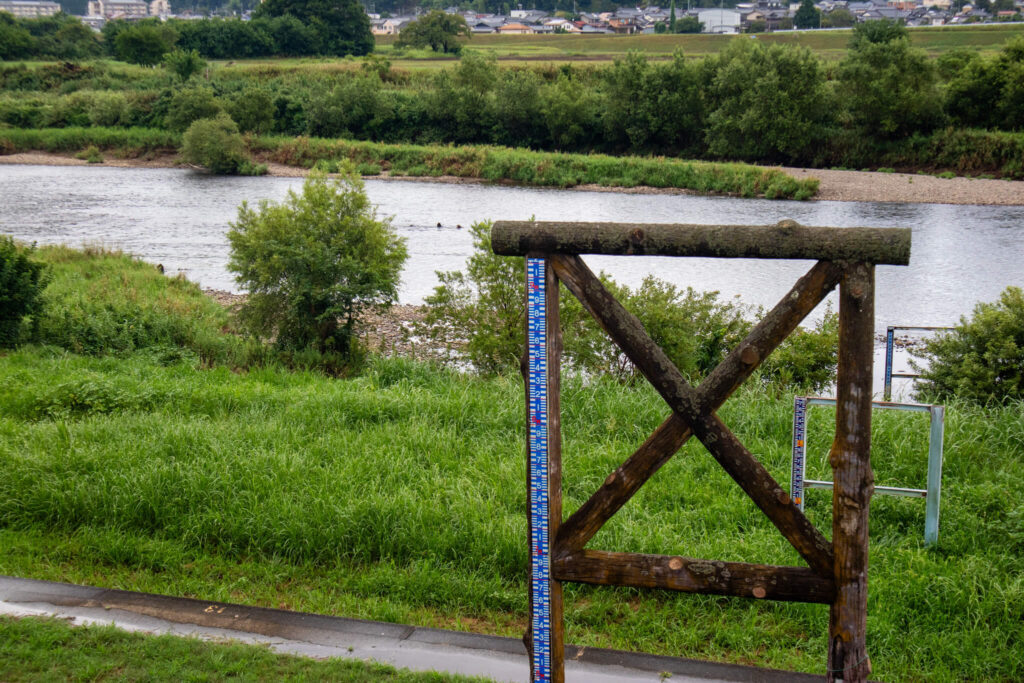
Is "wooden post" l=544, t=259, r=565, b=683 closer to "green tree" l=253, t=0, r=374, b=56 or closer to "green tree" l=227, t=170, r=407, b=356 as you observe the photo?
"green tree" l=227, t=170, r=407, b=356

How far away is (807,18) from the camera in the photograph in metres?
101

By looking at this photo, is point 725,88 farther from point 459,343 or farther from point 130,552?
point 130,552

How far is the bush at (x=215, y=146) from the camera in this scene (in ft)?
132

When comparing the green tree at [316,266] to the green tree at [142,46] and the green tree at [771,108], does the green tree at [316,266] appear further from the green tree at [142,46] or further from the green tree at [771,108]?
the green tree at [142,46]

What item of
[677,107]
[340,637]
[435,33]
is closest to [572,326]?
[340,637]

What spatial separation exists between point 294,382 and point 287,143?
37.4m

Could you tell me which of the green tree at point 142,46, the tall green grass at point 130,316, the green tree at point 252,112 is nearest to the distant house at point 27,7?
the green tree at point 142,46

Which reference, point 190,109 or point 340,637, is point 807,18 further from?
point 340,637

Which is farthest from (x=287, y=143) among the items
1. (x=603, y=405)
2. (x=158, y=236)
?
(x=603, y=405)

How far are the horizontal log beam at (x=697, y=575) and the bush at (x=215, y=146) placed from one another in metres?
40.4

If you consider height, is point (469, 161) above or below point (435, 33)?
below

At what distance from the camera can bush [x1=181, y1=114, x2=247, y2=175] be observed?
40344 mm

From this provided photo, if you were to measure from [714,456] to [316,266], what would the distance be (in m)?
9.85

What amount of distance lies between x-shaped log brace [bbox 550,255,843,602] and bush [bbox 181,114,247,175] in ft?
133
